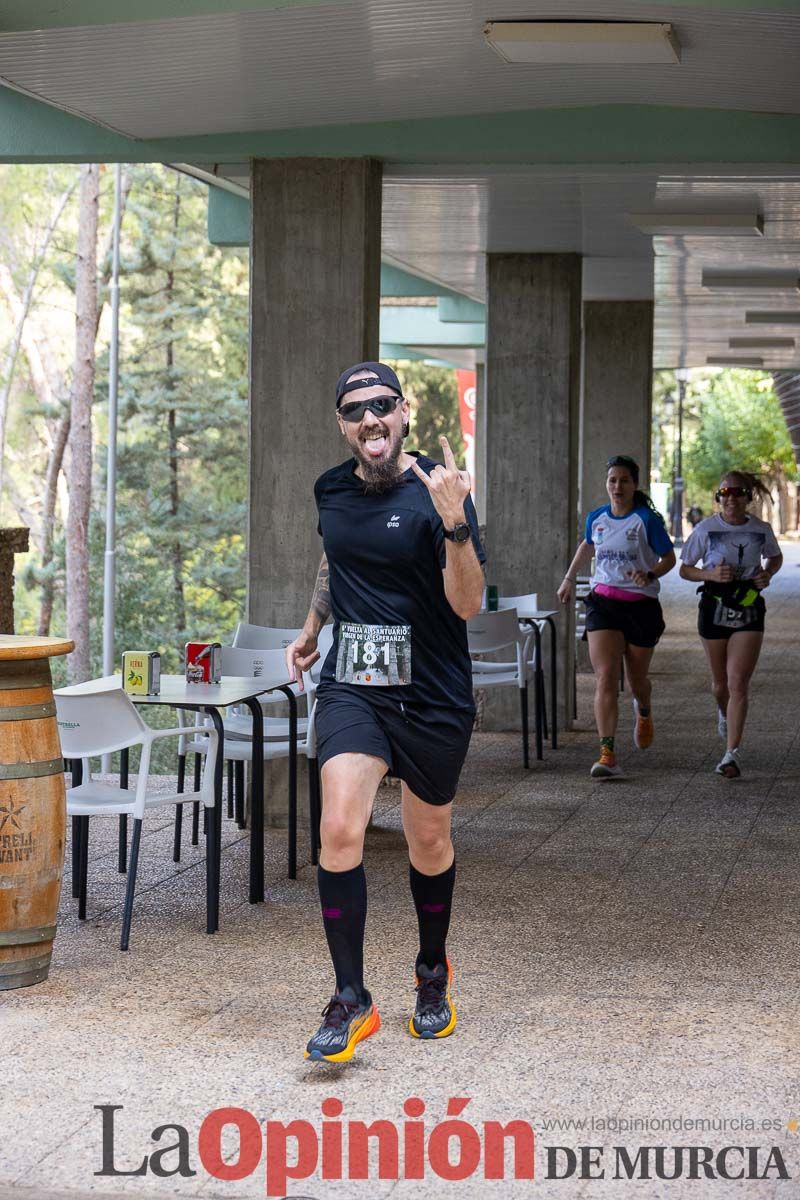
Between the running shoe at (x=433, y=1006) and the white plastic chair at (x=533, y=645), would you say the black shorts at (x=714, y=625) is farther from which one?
the running shoe at (x=433, y=1006)

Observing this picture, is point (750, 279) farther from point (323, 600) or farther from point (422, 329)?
point (323, 600)

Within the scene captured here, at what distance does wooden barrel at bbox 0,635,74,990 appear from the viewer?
5.39 m

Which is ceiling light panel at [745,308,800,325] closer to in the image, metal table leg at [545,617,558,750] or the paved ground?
metal table leg at [545,617,558,750]

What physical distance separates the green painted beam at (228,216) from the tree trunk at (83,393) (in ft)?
73.3

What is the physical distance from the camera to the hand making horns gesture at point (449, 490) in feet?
14.7

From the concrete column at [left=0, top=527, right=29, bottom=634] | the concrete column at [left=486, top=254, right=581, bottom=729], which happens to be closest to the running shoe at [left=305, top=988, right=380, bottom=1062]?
the concrete column at [left=0, top=527, right=29, bottom=634]

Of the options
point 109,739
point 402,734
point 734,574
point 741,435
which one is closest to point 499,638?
point 734,574

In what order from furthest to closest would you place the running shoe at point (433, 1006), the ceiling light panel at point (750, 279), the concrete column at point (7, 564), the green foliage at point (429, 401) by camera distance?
the green foliage at point (429, 401), the ceiling light panel at point (750, 279), the concrete column at point (7, 564), the running shoe at point (433, 1006)

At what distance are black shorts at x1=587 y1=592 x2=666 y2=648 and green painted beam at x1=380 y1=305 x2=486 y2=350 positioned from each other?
12183 mm

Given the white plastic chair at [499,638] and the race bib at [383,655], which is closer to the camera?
the race bib at [383,655]

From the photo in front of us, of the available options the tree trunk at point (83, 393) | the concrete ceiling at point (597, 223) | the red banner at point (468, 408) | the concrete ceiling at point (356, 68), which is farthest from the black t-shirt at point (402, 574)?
the tree trunk at point (83, 393)

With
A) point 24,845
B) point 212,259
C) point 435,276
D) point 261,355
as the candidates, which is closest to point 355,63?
point 261,355

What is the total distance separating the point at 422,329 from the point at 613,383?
561 centimetres

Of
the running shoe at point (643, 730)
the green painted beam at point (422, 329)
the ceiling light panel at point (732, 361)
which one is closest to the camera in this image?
the running shoe at point (643, 730)
